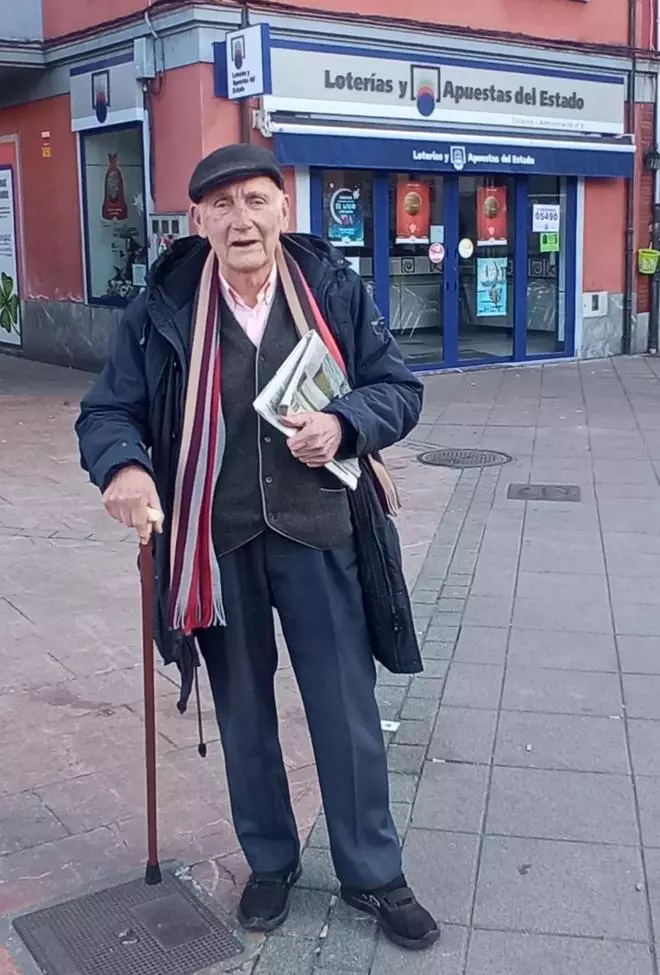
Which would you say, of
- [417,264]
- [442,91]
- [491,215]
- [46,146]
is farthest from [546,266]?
[46,146]

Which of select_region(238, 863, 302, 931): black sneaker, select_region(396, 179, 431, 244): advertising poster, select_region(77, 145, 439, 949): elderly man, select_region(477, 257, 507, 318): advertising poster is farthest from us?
select_region(477, 257, 507, 318): advertising poster

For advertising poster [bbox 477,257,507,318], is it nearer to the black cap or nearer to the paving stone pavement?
the paving stone pavement

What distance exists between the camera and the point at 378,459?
10.2ft

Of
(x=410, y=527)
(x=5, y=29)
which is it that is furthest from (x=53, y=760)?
(x=5, y=29)

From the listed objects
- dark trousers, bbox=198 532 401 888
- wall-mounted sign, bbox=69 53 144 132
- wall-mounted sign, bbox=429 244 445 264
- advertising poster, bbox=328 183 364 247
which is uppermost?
wall-mounted sign, bbox=69 53 144 132

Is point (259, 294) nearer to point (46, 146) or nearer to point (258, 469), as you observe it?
point (258, 469)

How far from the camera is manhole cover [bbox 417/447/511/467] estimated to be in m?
8.84

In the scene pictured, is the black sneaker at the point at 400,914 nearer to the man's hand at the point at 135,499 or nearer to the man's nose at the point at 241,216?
the man's hand at the point at 135,499

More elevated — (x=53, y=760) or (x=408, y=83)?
(x=408, y=83)

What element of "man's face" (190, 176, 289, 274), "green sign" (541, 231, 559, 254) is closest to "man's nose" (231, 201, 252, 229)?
"man's face" (190, 176, 289, 274)

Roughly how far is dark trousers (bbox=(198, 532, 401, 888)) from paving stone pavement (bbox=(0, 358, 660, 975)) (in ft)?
0.74

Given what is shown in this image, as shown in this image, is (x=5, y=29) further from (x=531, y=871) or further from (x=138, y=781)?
(x=531, y=871)

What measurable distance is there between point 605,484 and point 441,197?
6218mm

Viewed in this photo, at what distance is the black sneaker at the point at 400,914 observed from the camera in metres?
3.00
